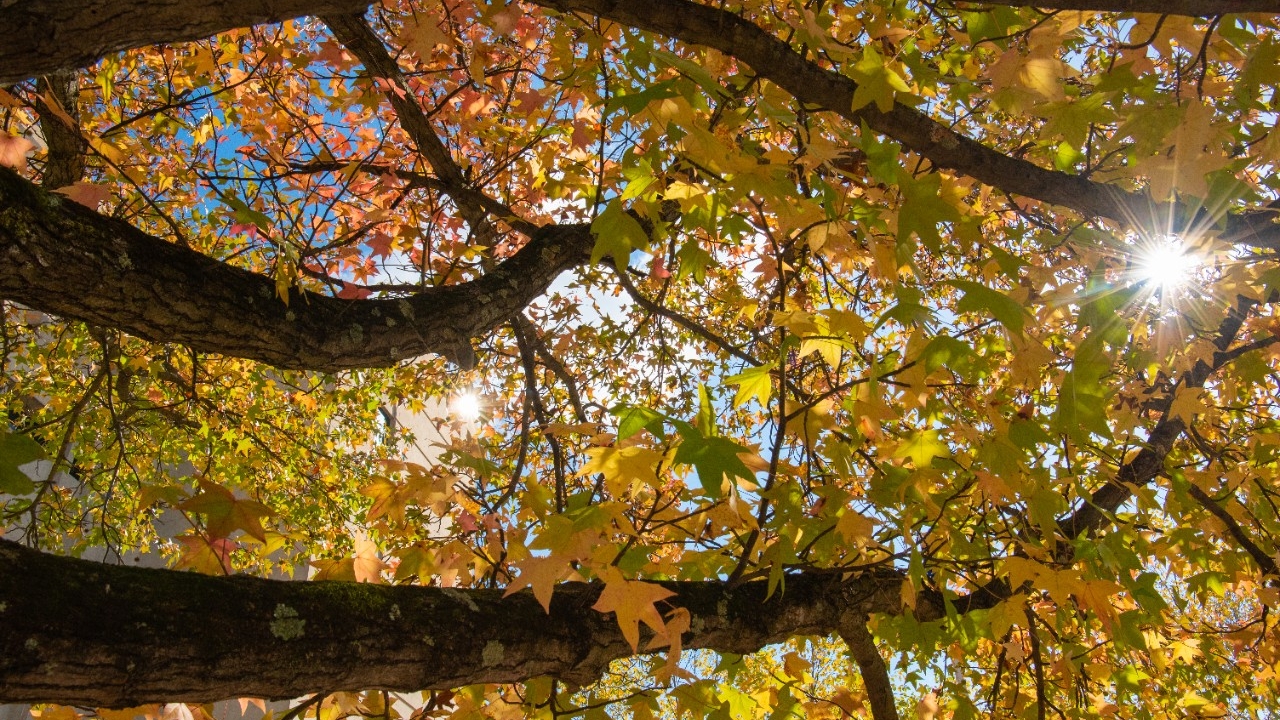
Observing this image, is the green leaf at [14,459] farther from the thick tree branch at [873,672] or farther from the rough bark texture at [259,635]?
the thick tree branch at [873,672]

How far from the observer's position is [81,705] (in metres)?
1.32

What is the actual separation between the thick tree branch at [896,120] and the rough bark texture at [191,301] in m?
1.15

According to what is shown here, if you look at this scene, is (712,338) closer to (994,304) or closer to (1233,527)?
(994,304)

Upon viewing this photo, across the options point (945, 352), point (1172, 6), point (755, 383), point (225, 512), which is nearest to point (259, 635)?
point (225, 512)

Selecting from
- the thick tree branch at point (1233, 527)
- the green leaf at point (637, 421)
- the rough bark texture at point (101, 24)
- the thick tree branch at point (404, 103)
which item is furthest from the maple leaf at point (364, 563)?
the thick tree branch at point (1233, 527)

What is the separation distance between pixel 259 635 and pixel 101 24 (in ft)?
4.91

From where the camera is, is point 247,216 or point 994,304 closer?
point 994,304

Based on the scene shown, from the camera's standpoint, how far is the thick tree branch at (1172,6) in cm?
144

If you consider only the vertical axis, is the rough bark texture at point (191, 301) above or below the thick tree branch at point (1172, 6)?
below

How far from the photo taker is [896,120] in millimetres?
2244

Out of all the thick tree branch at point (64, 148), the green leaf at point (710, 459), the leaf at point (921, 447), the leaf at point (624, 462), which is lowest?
the green leaf at point (710, 459)

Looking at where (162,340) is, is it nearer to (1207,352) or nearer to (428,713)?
(428,713)

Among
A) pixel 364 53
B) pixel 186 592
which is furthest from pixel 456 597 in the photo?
pixel 364 53

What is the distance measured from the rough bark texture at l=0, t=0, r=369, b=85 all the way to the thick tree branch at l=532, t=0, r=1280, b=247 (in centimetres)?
76
